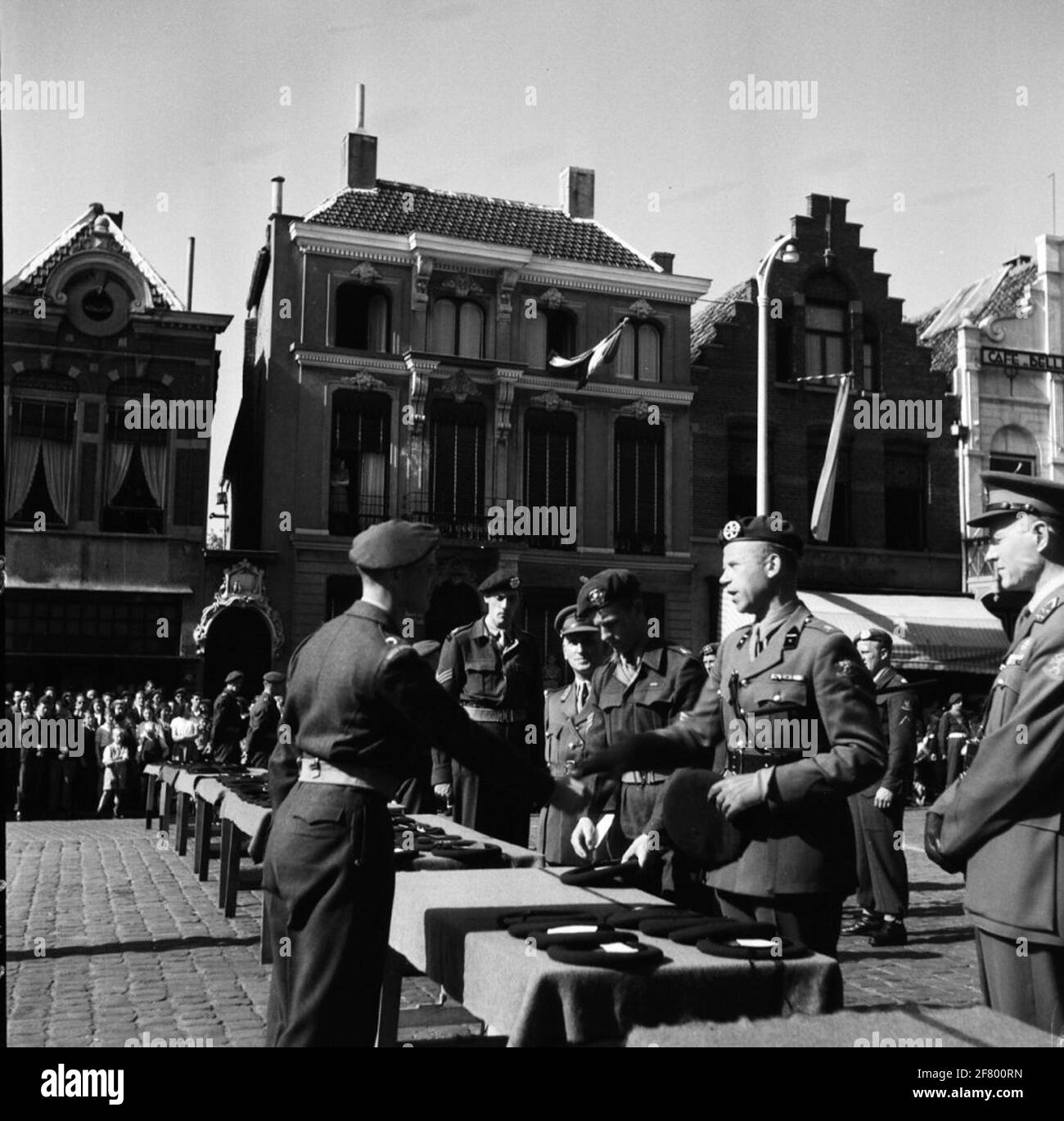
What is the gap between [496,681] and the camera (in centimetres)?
870

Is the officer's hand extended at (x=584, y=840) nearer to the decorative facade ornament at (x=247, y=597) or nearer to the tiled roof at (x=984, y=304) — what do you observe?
the decorative facade ornament at (x=247, y=597)

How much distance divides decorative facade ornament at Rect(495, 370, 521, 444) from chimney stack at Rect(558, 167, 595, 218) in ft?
19.7

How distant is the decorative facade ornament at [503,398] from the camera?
2641 centimetres

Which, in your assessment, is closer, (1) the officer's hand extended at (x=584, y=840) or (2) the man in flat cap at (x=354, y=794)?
(2) the man in flat cap at (x=354, y=794)

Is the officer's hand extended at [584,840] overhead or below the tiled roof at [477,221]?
below

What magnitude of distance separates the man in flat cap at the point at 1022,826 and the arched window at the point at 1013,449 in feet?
88.6

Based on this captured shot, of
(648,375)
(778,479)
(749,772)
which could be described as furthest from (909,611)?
(749,772)

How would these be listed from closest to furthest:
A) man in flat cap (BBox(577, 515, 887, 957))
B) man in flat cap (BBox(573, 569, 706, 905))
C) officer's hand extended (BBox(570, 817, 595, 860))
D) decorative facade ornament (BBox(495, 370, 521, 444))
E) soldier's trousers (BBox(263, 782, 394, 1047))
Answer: soldier's trousers (BBox(263, 782, 394, 1047))
man in flat cap (BBox(577, 515, 887, 957))
officer's hand extended (BBox(570, 817, 595, 860))
man in flat cap (BBox(573, 569, 706, 905))
decorative facade ornament (BBox(495, 370, 521, 444))

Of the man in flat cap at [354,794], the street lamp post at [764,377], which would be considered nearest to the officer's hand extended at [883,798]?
the man in flat cap at [354,794]

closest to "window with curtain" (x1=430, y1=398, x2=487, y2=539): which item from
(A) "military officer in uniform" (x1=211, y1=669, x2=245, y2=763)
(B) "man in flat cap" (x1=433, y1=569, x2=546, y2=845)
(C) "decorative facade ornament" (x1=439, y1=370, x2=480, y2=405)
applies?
(C) "decorative facade ornament" (x1=439, y1=370, x2=480, y2=405)

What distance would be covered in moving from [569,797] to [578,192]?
28.4 m

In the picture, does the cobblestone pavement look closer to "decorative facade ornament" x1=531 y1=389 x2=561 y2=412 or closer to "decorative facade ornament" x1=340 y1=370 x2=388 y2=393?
"decorative facade ornament" x1=340 y1=370 x2=388 y2=393

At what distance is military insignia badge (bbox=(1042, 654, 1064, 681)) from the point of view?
3578 mm
